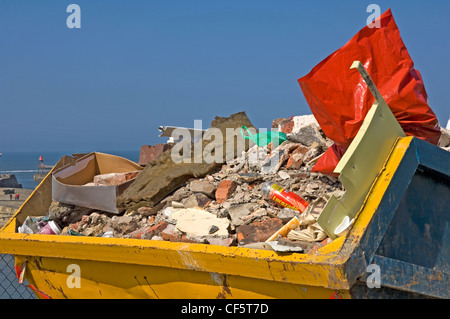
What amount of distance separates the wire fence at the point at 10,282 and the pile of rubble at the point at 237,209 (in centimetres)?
48

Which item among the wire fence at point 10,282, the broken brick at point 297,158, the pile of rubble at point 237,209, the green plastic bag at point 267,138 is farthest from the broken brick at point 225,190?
the wire fence at point 10,282

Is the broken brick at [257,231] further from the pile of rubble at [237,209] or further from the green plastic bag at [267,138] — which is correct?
the green plastic bag at [267,138]

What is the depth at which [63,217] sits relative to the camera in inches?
159

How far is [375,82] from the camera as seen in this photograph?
111 inches

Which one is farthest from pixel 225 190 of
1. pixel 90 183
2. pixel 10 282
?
pixel 10 282

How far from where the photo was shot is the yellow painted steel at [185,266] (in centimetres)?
220

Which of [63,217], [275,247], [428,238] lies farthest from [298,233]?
[63,217]

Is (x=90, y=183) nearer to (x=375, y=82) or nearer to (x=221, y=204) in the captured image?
(x=221, y=204)

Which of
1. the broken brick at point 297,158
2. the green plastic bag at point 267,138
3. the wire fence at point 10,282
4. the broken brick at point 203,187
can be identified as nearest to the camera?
the wire fence at point 10,282

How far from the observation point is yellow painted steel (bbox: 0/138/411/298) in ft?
7.22

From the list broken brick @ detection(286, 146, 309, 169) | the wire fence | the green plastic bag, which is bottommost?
the wire fence

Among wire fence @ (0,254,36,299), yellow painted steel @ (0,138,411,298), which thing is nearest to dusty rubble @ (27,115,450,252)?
yellow painted steel @ (0,138,411,298)

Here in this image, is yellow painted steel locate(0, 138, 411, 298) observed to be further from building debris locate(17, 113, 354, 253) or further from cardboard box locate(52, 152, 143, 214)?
cardboard box locate(52, 152, 143, 214)

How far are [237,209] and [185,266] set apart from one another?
750mm
